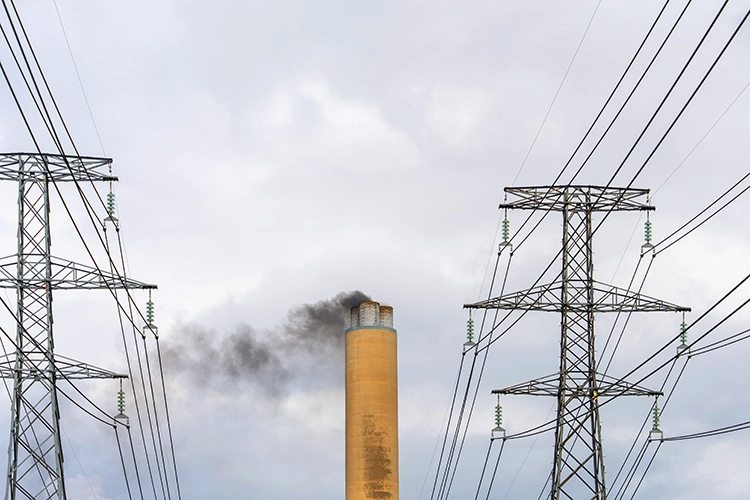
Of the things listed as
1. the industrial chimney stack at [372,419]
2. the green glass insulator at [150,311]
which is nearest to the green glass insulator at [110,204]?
the green glass insulator at [150,311]

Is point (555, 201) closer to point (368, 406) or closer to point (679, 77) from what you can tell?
point (679, 77)

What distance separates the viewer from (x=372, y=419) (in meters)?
60.3

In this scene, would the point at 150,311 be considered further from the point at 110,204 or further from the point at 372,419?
the point at 372,419

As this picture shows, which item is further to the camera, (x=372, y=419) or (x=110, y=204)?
(x=372, y=419)

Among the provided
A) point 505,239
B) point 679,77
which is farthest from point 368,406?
point 679,77

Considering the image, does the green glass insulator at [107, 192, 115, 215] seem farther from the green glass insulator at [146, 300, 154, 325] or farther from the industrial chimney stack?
the industrial chimney stack

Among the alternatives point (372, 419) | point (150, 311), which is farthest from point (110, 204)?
→ point (372, 419)

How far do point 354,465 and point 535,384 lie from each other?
27887 millimetres

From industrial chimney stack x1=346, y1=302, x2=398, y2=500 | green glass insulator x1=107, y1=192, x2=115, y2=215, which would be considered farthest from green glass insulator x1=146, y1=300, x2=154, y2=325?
industrial chimney stack x1=346, y1=302, x2=398, y2=500

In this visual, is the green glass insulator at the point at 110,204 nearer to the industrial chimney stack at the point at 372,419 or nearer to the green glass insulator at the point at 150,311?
the green glass insulator at the point at 150,311

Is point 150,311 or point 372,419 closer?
point 150,311

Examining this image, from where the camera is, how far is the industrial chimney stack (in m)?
60.3

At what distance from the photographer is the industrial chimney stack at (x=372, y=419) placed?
198 ft

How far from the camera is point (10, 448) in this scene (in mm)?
32250
